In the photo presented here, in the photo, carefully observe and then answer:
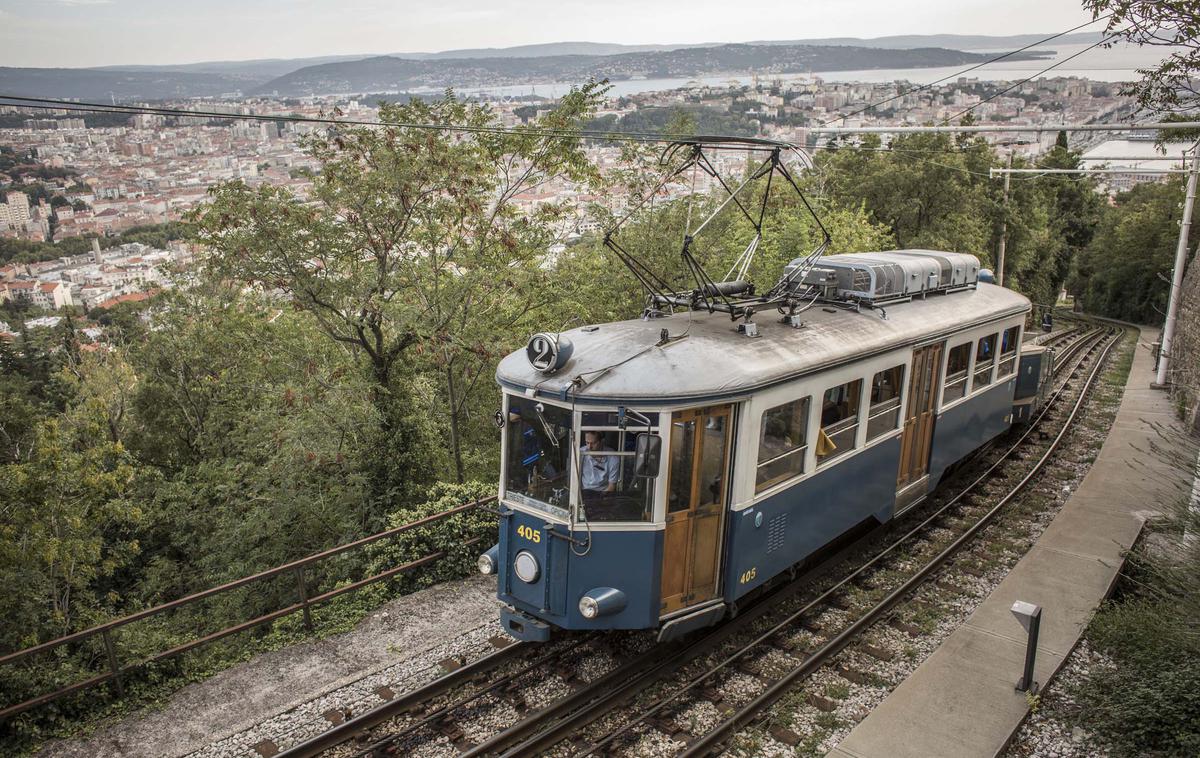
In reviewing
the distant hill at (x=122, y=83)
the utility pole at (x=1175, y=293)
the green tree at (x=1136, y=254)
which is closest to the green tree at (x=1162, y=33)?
the utility pole at (x=1175, y=293)

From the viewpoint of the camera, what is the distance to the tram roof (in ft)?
24.0

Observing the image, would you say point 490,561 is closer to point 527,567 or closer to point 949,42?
point 527,567

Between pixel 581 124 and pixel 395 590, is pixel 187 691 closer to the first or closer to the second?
pixel 395 590

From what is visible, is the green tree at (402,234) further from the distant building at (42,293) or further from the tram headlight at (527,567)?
the distant building at (42,293)

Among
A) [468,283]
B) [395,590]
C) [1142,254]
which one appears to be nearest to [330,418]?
[468,283]

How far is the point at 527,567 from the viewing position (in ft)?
25.6

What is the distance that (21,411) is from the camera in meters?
21.1

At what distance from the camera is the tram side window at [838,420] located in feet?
29.3

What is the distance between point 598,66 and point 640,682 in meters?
31.1

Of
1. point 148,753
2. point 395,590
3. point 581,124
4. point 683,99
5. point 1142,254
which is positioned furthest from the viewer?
point 1142,254

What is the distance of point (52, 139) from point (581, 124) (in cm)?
2690

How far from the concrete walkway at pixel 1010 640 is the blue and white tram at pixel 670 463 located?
1.77 meters

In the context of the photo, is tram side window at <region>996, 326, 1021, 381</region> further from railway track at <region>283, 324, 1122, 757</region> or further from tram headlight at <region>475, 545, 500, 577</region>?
tram headlight at <region>475, 545, 500, 577</region>

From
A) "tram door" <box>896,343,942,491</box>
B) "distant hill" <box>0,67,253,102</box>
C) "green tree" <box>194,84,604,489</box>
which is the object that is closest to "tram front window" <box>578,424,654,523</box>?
"tram door" <box>896,343,942,491</box>
